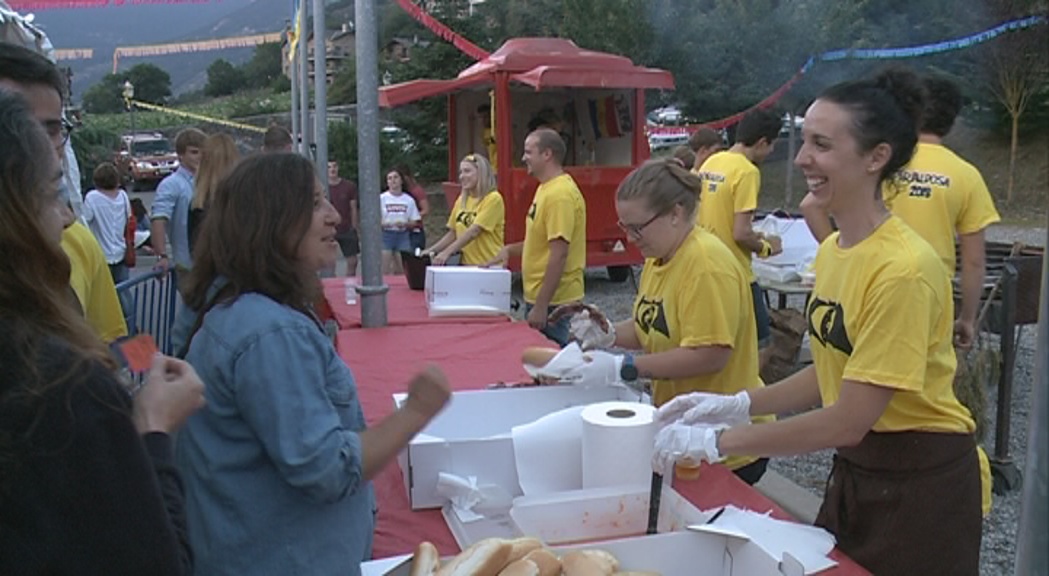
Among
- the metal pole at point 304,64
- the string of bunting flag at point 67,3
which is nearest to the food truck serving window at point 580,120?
the metal pole at point 304,64

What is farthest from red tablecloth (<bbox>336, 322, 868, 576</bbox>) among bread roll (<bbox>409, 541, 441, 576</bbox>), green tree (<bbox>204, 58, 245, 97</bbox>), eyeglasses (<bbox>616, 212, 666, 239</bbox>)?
green tree (<bbox>204, 58, 245, 97</bbox>)

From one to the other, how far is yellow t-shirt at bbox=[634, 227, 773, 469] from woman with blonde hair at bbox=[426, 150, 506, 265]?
2825 millimetres

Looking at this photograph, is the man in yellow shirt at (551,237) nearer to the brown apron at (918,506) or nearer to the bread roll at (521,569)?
the brown apron at (918,506)

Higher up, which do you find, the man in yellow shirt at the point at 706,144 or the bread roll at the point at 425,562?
the man in yellow shirt at the point at 706,144

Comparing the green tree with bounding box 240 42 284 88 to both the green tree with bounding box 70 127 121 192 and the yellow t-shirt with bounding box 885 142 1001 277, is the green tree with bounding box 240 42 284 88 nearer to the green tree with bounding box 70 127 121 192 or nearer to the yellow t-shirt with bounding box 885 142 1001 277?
the green tree with bounding box 70 127 121 192

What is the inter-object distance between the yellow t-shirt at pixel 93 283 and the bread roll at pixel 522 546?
150cm

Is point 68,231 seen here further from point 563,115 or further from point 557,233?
point 563,115

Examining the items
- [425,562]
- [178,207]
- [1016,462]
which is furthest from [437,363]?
[178,207]

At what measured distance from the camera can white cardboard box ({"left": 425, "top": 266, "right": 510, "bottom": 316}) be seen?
4.32 metres

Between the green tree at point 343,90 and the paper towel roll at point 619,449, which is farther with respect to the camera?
the green tree at point 343,90

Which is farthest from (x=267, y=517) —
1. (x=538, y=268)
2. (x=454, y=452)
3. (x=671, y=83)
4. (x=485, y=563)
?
(x=671, y=83)

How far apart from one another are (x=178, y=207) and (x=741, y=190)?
12.8 feet

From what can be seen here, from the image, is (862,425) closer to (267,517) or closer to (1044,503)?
(1044,503)

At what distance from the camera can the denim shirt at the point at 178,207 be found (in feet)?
19.9
